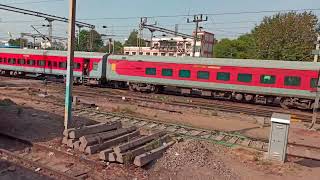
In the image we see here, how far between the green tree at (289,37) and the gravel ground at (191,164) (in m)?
42.0

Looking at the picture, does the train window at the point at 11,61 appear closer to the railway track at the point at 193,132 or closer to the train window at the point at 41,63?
the train window at the point at 41,63

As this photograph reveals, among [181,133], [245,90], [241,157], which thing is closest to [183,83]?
[245,90]

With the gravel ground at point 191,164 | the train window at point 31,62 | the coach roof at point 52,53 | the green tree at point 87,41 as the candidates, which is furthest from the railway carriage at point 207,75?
the green tree at point 87,41

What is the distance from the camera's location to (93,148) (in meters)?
9.41

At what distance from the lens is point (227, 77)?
25.7m

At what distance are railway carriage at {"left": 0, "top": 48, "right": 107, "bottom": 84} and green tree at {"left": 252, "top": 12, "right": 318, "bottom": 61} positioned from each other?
28.2m

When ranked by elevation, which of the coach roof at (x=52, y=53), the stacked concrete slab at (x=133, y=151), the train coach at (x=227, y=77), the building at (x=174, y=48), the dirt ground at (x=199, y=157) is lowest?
the dirt ground at (x=199, y=157)

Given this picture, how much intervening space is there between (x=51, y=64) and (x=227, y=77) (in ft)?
65.0

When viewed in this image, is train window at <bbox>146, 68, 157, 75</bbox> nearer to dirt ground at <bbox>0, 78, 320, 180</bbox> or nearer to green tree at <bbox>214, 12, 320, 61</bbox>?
dirt ground at <bbox>0, 78, 320, 180</bbox>

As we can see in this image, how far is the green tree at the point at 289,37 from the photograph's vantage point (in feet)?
159

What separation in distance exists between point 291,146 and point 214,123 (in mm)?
4661

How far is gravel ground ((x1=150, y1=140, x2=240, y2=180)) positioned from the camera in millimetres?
8500

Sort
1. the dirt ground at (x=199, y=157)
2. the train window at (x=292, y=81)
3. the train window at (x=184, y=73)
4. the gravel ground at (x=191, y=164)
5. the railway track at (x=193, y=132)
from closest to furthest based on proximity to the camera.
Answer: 1. the gravel ground at (x=191, y=164)
2. the dirt ground at (x=199, y=157)
3. the railway track at (x=193, y=132)
4. the train window at (x=292, y=81)
5. the train window at (x=184, y=73)

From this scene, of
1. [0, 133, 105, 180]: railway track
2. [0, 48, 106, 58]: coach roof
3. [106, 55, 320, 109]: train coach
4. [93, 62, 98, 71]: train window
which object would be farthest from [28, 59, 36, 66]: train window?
[0, 133, 105, 180]: railway track
